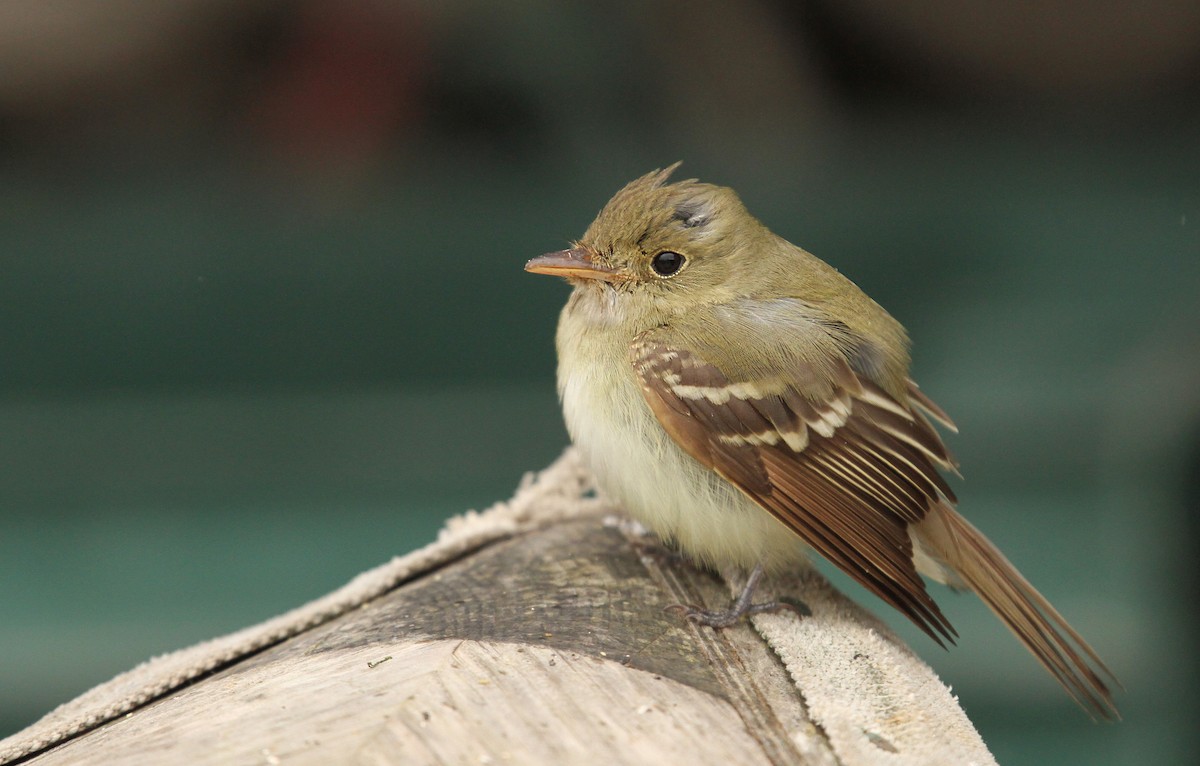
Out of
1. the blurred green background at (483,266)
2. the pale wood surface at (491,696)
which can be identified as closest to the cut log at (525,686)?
the pale wood surface at (491,696)

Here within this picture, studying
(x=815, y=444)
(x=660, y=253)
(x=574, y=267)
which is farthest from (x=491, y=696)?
(x=660, y=253)

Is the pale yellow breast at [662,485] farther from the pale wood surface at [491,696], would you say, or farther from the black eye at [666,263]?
the pale wood surface at [491,696]

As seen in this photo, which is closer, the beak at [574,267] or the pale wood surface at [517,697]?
the pale wood surface at [517,697]

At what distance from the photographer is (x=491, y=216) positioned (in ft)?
16.1

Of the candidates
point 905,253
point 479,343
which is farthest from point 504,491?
point 905,253

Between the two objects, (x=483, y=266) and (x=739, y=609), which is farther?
(x=483, y=266)

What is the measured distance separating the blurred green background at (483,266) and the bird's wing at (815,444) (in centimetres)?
188

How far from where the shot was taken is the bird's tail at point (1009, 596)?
290 centimetres

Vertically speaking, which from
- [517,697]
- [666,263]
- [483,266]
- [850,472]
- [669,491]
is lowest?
[517,697]

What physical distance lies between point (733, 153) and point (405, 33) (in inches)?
55.3

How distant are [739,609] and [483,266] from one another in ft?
9.28

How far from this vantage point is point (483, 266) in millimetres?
5004

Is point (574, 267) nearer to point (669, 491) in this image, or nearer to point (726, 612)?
point (669, 491)

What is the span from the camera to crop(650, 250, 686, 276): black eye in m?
3.17
